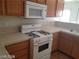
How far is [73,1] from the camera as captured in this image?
4031 mm

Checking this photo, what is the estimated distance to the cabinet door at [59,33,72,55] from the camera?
8.49ft

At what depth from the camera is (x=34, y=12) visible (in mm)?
2150

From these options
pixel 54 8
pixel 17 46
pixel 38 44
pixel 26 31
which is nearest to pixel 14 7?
pixel 26 31

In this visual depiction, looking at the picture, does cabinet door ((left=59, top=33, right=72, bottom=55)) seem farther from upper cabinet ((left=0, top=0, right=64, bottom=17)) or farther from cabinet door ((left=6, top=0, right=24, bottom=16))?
cabinet door ((left=6, top=0, right=24, bottom=16))


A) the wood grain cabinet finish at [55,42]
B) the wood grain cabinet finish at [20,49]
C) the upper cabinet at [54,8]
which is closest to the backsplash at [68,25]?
the upper cabinet at [54,8]

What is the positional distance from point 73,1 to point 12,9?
11.0 feet

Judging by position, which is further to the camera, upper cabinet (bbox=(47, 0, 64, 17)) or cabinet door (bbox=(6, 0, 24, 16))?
upper cabinet (bbox=(47, 0, 64, 17))

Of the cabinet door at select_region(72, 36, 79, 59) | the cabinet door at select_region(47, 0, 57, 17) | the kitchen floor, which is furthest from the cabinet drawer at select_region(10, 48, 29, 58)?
the cabinet door at select_region(72, 36, 79, 59)

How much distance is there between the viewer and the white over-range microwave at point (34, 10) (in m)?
1.95

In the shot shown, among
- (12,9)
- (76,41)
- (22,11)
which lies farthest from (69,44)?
(12,9)

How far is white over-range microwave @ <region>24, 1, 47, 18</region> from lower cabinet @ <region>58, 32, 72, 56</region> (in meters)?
1.03

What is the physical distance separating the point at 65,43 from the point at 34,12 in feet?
4.80

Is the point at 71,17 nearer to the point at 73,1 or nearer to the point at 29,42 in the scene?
the point at 73,1

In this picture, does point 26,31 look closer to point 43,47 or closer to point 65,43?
point 43,47
